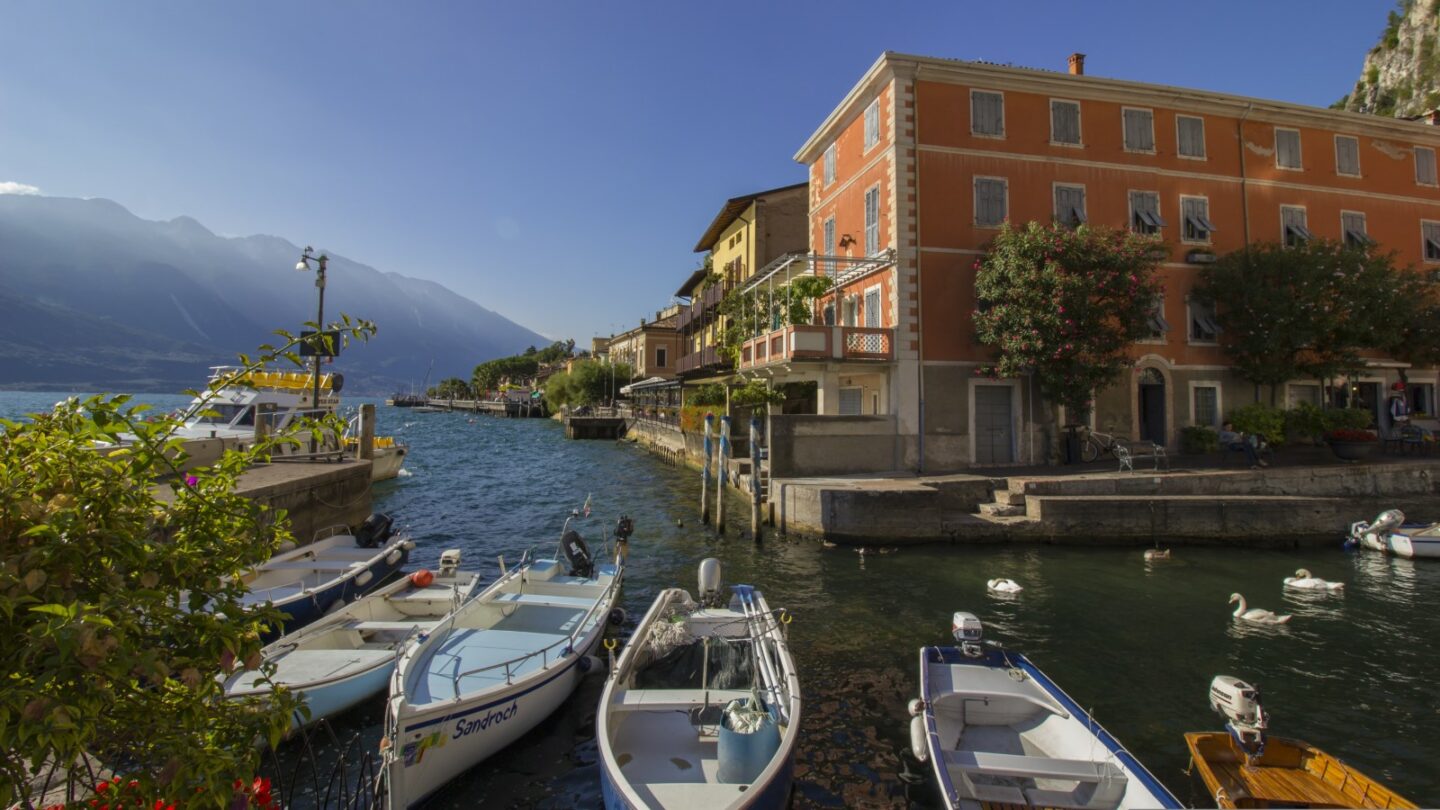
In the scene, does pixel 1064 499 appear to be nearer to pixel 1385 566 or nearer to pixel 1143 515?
pixel 1143 515

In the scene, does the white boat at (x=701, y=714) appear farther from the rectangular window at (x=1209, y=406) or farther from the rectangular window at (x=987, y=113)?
the rectangular window at (x=1209, y=406)

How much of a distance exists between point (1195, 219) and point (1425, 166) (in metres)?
11.7

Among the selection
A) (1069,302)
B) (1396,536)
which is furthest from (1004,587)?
(1396,536)

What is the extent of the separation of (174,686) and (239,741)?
35 cm

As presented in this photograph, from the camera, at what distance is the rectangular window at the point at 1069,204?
22.4m

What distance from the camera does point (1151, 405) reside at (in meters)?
23.6

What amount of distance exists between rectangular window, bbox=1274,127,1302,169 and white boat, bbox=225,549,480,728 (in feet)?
99.5

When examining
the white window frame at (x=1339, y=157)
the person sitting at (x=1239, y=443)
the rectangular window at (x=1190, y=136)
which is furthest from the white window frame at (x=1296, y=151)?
the person sitting at (x=1239, y=443)

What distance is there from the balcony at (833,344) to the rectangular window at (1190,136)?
12971mm

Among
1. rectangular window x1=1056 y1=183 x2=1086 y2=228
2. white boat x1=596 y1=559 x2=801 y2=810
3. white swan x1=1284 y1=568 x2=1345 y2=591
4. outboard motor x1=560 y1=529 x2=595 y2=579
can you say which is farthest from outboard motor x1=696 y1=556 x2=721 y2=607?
rectangular window x1=1056 y1=183 x2=1086 y2=228

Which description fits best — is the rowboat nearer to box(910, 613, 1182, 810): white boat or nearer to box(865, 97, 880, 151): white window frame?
box(910, 613, 1182, 810): white boat

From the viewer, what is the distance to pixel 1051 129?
73.8ft

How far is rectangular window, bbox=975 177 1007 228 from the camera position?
21922mm

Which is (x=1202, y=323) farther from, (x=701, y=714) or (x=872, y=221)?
(x=701, y=714)
